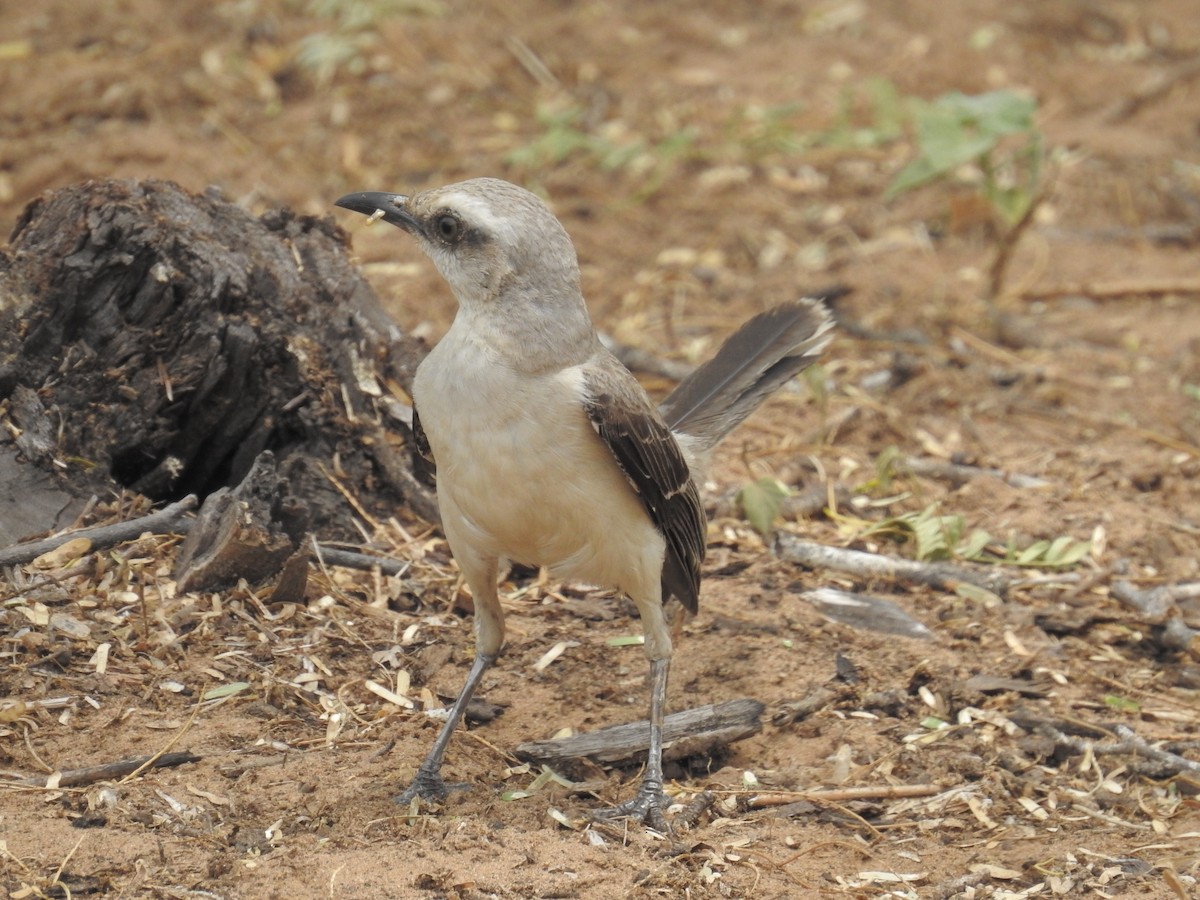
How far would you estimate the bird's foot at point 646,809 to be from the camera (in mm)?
4691

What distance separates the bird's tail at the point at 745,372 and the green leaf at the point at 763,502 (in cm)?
71

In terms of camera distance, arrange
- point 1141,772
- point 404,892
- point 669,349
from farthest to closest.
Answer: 1. point 669,349
2. point 1141,772
3. point 404,892

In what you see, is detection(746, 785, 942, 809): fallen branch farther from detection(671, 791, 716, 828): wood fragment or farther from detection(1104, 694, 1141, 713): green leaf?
detection(1104, 694, 1141, 713): green leaf

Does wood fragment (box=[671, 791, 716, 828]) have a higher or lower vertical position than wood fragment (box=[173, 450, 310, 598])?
lower

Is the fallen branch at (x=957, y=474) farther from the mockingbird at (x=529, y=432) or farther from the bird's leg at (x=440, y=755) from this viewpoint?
the bird's leg at (x=440, y=755)

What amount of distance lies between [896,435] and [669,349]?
1737 mm

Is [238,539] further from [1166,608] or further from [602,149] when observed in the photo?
[602,149]

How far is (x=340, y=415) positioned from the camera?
6.13 metres

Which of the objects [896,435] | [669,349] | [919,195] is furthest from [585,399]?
[919,195]

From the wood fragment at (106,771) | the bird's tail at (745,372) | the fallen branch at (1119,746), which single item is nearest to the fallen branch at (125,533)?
the wood fragment at (106,771)

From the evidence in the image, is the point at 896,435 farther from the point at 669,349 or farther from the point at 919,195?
the point at 919,195

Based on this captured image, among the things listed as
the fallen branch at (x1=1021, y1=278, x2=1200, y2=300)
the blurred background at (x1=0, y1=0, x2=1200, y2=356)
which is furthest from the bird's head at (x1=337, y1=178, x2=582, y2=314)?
the fallen branch at (x1=1021, y1=278, x2=1200, y2=300)

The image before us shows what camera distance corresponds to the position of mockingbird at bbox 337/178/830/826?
4.54 meters

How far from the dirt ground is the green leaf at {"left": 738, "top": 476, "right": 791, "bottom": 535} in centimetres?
10
